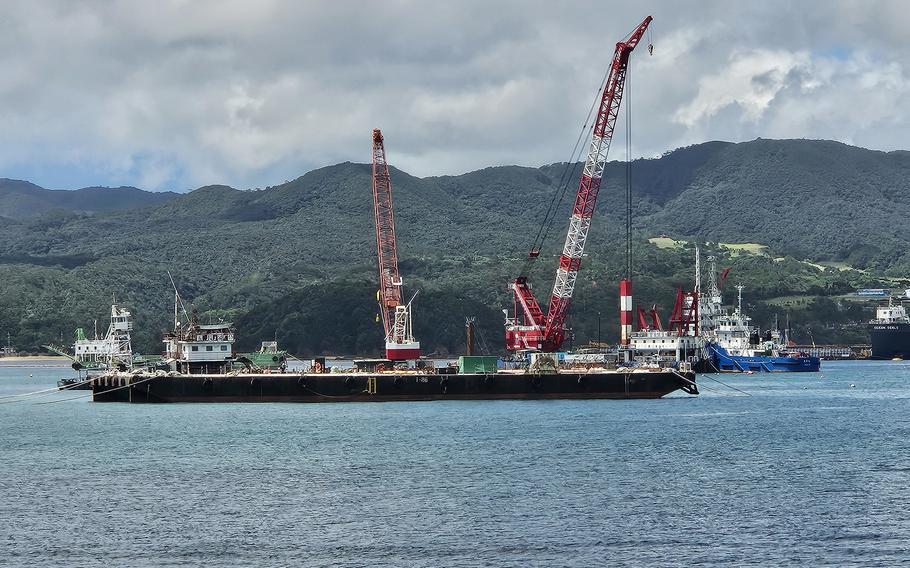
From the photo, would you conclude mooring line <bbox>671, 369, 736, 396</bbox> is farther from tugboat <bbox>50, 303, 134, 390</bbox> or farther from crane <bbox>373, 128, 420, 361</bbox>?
tugboat <bbox>50, 303, 134, 390</bbox>

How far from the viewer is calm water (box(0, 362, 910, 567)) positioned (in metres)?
48.0

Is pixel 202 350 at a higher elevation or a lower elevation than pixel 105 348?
lower

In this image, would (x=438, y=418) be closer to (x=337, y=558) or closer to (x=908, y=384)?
(x=337, y=558)

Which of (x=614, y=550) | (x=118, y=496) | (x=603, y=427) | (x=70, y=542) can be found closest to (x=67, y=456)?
(x=118, y=496)

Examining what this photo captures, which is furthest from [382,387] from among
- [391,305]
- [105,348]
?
[105,348]

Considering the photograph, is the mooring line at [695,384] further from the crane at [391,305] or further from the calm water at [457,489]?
the crane at [391,305]

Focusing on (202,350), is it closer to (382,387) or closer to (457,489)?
(382,387)

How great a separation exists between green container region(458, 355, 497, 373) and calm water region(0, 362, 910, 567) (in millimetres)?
9878

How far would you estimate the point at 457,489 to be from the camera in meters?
61.2

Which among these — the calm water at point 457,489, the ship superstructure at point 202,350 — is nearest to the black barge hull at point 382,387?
the ship superstructure at point 202,350

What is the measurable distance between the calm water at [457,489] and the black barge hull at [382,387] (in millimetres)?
6865

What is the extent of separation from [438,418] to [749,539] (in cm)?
4997

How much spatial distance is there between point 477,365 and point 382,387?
822cm

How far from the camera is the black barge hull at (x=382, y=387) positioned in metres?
110
